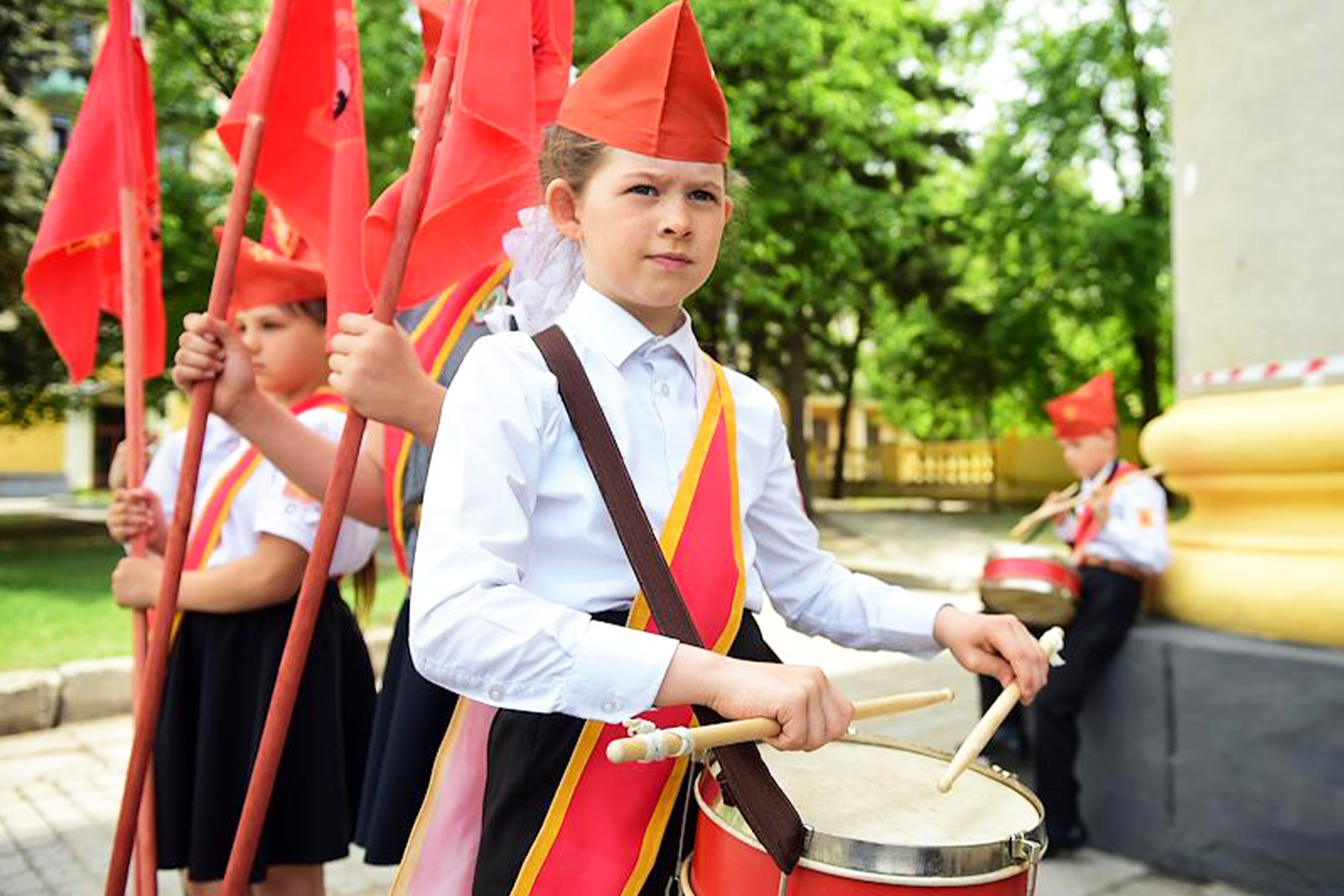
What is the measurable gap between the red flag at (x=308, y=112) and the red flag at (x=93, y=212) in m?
0.46

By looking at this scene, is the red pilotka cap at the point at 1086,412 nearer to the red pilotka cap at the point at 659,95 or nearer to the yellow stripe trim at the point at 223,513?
the yellow stripe trim at the point at 223,513

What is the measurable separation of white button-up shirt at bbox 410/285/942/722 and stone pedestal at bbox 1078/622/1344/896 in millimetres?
2196

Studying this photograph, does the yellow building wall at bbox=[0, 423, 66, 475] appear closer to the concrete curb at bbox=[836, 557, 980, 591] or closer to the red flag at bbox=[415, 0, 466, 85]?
the concrete curb at bbox=[836, 557, 980, 591]

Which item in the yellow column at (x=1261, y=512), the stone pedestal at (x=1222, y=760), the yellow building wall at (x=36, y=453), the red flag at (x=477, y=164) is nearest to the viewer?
the red flag at (x=477, y=164)

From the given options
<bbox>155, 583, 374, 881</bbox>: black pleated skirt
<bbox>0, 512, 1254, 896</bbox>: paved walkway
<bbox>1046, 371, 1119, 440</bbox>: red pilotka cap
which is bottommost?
<bbox>0, 512, 1254, 896</bbox>: paved walkway

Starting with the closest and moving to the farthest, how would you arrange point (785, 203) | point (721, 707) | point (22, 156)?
1. point (721, 707)
2. point (22, 156)
3. point (785, 203)

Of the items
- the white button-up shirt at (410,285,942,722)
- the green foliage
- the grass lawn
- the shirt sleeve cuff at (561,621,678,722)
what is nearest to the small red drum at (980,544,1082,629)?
the white button-up shirt at (410,285,942,722)

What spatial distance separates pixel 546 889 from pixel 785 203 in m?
14.2

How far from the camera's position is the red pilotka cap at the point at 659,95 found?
1.41m

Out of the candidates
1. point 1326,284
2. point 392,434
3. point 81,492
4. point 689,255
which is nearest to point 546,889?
point 689,255

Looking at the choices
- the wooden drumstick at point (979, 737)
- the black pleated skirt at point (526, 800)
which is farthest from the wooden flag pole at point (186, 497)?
the wooden drumstick at point (979, 737)

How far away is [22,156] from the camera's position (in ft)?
33.9

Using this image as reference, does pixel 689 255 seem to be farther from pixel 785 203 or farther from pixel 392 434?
pixel 785 203

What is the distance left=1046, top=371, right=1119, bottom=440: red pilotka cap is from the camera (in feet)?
15.6
